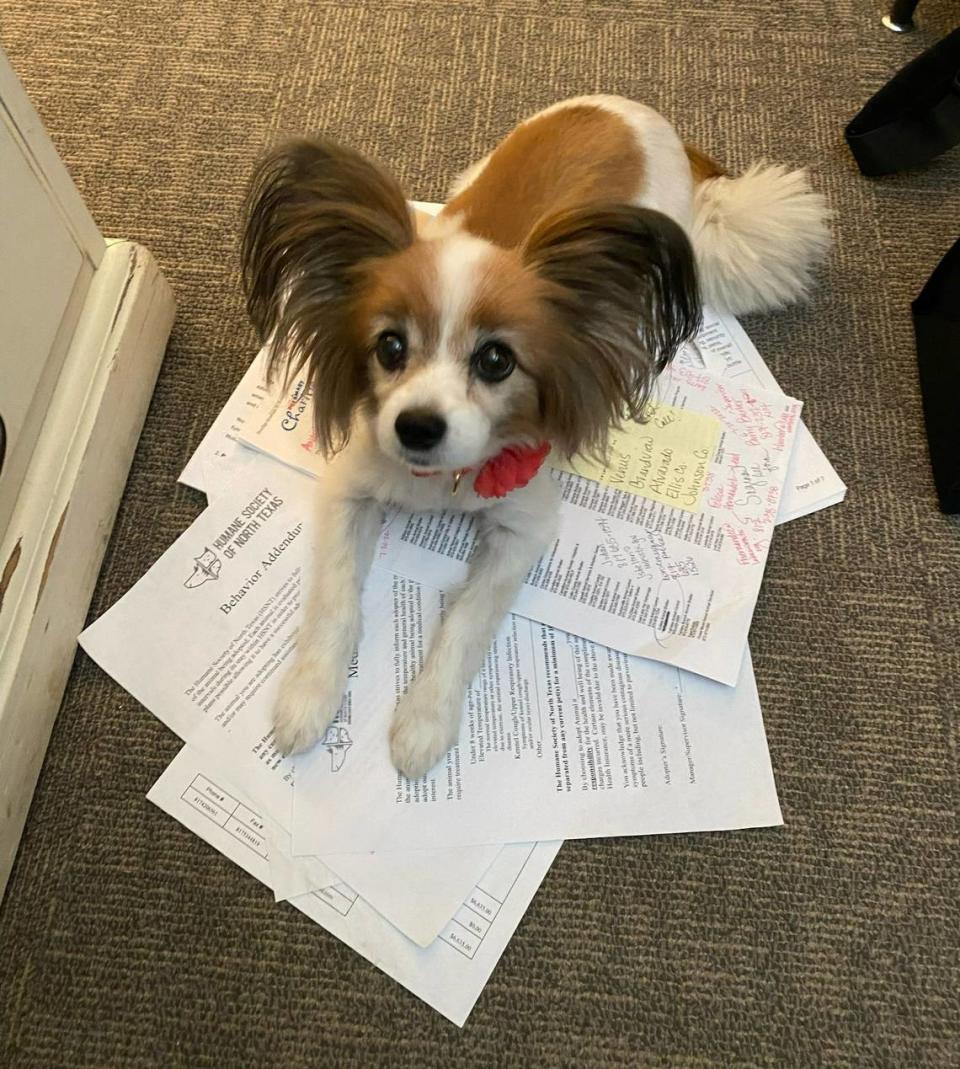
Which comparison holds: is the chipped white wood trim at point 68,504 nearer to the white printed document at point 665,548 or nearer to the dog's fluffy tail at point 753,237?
the white printed document at point 665,548

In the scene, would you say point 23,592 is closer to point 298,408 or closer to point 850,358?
point 298,408

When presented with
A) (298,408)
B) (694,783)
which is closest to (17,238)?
(298,408)

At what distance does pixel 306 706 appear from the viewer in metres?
1.30

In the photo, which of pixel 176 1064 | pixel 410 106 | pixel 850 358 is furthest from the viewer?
pixel 410 106

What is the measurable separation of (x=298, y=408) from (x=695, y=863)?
1.00 metres

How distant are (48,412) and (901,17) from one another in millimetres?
2010

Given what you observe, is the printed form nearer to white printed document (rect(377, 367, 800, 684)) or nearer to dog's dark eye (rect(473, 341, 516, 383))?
white printed document (rect(377, 367, 800, 684))

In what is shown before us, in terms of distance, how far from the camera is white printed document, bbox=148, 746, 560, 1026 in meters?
1.21

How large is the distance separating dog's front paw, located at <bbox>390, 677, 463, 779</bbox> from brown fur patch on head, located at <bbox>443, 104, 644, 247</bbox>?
666mm

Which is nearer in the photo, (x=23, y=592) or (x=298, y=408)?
(x=23, y=592)

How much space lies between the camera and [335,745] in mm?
1327

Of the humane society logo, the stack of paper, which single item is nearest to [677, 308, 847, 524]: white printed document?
the stack of paper

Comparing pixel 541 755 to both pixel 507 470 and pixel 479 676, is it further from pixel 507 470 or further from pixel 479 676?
pixel 507 470

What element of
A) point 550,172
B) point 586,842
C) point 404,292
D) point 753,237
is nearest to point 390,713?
point 586,842
